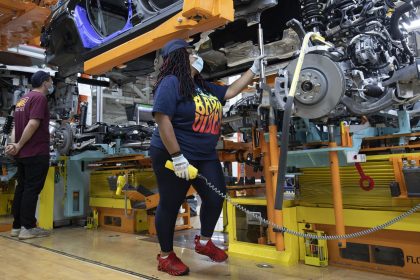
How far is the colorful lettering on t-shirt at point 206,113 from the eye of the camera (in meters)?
2.25

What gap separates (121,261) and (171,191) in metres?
0.81

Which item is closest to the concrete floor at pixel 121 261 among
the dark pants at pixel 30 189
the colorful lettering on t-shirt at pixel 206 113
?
the dark pants at pixel 30 189

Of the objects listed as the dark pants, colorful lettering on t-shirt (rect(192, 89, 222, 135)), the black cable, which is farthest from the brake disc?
the dark pants

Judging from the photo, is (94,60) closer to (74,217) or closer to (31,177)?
(31,177)

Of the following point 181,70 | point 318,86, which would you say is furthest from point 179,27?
point 318,86

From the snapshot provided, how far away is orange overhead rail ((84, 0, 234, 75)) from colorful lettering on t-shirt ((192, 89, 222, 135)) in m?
0.46

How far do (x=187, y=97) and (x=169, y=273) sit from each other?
1.10 m

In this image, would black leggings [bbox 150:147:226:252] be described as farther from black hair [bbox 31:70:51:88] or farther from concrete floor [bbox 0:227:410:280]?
black hair [bbox 31:70:51:88]

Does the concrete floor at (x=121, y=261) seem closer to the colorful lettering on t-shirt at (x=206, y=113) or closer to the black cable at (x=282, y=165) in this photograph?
the black cable at (x=282, y=165)

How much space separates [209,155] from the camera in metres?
2.34

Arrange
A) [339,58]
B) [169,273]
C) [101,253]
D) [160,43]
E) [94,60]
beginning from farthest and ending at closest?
[94,60], [101,253], [160,43], [169,273], [339,58]

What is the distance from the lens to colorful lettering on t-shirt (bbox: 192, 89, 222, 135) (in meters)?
2.25

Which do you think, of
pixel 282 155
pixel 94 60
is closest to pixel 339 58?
pixel 282 155

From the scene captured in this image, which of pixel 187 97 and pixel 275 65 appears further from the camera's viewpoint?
pixel 275 65
